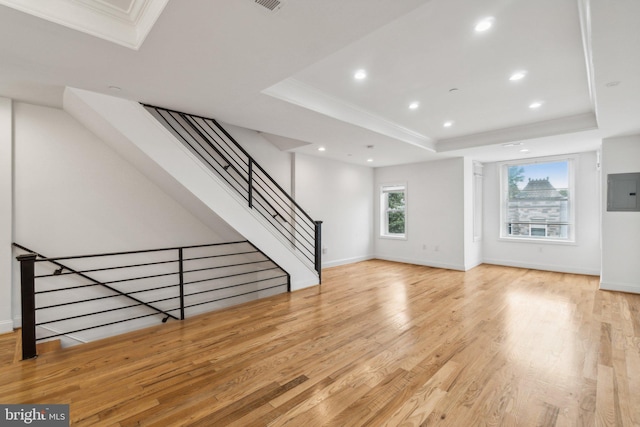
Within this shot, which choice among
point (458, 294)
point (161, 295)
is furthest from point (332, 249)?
point (161, 295)

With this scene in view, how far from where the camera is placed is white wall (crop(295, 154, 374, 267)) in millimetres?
6219

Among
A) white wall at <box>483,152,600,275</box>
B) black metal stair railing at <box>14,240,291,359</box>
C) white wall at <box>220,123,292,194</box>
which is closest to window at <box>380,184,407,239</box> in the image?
white wall at <box>483,152,600,275</box>

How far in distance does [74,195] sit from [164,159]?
4.64 feet

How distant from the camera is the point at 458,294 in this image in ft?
14.7

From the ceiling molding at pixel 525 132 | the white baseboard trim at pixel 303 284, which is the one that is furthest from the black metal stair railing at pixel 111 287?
the ceiling molding at pixel 525 132

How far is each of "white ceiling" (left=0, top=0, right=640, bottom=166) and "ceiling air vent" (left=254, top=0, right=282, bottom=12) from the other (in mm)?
39

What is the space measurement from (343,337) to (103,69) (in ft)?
11.1

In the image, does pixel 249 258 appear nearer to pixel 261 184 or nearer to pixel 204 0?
pixel 261 184

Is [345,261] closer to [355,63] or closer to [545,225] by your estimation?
[545,225]

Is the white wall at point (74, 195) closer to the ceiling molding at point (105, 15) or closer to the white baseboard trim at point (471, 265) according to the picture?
the ceiling molding at point (105, 15)

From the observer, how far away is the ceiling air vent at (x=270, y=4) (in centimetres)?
165

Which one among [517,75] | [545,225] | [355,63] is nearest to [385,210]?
[545,225]

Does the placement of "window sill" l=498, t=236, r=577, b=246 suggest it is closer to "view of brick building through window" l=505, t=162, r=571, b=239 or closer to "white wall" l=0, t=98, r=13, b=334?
"view of brick building through window" l=505, t=162, r=571, b=239

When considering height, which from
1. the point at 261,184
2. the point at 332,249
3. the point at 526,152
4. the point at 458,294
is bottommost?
the point at 458,294
